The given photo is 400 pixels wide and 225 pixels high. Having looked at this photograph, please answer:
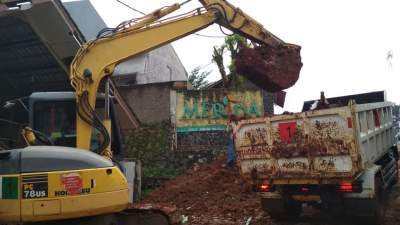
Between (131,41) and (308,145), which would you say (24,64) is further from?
(308,145)

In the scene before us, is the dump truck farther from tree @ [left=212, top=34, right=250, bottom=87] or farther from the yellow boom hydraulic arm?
tree @ [left=212, top=34, right=250, bottom=87]

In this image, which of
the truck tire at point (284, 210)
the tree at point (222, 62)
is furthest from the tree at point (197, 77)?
the truck tire at point (284, 210)

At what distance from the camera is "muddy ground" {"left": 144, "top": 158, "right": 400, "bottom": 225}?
9.66 meters

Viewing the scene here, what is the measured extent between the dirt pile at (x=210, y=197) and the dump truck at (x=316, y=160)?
47.6 inches

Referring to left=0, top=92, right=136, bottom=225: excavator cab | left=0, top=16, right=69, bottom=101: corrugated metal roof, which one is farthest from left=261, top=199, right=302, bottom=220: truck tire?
left=0, top=16, right=69, bottom=101: corrugated metal roof

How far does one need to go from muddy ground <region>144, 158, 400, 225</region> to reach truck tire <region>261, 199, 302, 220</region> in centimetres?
14

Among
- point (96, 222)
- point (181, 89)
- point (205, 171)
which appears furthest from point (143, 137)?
point (96, 222)

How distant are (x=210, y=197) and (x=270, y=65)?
4899 millimetres

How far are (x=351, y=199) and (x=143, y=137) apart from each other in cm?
1120

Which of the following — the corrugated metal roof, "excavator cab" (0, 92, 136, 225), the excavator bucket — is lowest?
"excavator cab" (0, 92, 136, 225)

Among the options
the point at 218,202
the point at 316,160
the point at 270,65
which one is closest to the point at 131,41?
the point at 270,65

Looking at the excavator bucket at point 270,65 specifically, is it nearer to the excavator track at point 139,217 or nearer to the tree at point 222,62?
the excavator track at point 139,217

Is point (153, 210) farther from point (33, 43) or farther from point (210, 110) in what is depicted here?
point (210, 110)

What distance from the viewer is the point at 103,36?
780cm
